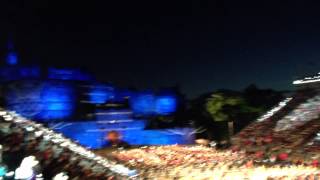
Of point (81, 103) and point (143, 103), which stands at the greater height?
point (81, 103)

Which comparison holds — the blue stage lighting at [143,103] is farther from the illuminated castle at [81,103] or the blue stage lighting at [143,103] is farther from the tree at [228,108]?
the tree at [228,108]

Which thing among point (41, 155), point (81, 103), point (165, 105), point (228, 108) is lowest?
point (165, 105)

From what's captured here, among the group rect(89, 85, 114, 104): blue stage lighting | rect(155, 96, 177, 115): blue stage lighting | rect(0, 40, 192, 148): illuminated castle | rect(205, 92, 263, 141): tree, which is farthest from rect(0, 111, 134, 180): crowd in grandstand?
rect(155, 96, 177, 115): blue stage lighting

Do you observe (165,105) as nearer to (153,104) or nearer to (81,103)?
(153,104)

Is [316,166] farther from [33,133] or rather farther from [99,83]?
[99,83]

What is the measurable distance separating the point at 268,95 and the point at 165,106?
49.8 feet

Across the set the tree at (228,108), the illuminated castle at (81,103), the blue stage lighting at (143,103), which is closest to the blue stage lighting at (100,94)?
the illuminated castle at (81,103)

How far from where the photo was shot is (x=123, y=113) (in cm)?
3591

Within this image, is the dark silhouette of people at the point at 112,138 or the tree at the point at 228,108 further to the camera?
the dark silhouette of people at the point at 112,138

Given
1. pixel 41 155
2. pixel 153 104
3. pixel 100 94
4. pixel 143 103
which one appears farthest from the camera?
pixel 153 104

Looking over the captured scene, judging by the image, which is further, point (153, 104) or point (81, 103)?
point (153, 104)

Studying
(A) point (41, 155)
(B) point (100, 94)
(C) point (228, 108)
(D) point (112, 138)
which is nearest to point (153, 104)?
(B) point (100, 94)

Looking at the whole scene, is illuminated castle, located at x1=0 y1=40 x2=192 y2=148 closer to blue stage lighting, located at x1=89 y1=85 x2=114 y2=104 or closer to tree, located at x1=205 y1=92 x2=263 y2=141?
blue stage lighting, located at x1=89 y1=85 x2=114 y2=104

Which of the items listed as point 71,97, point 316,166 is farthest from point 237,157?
point 71,97
